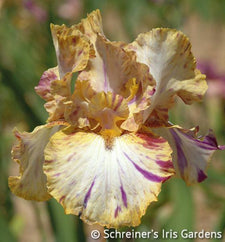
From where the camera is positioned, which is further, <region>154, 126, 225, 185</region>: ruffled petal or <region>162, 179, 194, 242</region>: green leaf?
<region>162, 179, 194, 242</region>: green leaf

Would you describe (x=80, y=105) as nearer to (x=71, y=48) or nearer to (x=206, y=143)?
(x=71, y=48)

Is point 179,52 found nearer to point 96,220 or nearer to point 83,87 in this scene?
point 83,87

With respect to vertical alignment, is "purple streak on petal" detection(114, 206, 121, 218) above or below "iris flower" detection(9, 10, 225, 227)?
below

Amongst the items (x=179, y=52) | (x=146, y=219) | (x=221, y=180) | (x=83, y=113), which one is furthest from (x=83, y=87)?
(x=146, y=219)

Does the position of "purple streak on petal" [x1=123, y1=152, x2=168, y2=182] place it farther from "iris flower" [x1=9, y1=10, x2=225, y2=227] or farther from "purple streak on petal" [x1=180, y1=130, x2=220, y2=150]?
"purple streak on petal" [x1=180, y1=130, x2=220, y2=150]

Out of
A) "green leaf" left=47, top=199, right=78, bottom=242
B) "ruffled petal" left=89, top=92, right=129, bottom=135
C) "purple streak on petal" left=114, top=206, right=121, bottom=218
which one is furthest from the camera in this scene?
"green leaf" left=47, top=199, right=78, bottom=242

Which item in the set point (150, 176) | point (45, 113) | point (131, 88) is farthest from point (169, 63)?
point (45, 113)

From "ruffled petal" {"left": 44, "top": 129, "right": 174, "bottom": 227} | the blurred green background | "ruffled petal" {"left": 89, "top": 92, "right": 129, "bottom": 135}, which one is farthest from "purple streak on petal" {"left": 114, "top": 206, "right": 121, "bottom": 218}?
the blurred green background
